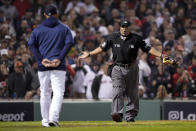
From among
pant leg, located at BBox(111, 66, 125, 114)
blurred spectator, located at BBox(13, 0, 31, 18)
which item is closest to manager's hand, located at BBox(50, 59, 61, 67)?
pant leg, located at BBox(111, 66, 125, 114)

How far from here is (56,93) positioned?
10531 millimetres

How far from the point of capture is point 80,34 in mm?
19641

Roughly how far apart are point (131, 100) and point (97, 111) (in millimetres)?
4250

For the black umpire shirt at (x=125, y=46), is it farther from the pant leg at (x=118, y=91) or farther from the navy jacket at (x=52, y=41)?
the navy jacket at (x=52, y=41)

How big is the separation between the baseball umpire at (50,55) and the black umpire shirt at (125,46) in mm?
1366

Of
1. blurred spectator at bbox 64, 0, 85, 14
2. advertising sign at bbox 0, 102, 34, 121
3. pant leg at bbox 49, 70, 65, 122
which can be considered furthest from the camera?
blurred spectator at bbox 64, 0, 85, 14

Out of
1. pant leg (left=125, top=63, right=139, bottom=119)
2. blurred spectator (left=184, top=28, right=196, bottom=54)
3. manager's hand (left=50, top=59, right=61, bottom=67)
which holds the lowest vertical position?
pant leg (left=125, top=63, right=139, bottom=119)

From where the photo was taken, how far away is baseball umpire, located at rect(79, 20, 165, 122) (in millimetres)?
11812

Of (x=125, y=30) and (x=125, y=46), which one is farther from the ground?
(x=125, y=30)

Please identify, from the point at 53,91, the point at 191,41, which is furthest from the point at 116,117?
the point at 191,41

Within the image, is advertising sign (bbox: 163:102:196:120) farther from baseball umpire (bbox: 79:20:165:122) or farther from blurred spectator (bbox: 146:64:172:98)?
baseball umpire (bbox: 79:20:165:122)

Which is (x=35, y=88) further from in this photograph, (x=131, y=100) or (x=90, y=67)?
(x=131, y=100)

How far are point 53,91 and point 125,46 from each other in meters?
1.96

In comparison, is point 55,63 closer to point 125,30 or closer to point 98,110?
point 125,30
